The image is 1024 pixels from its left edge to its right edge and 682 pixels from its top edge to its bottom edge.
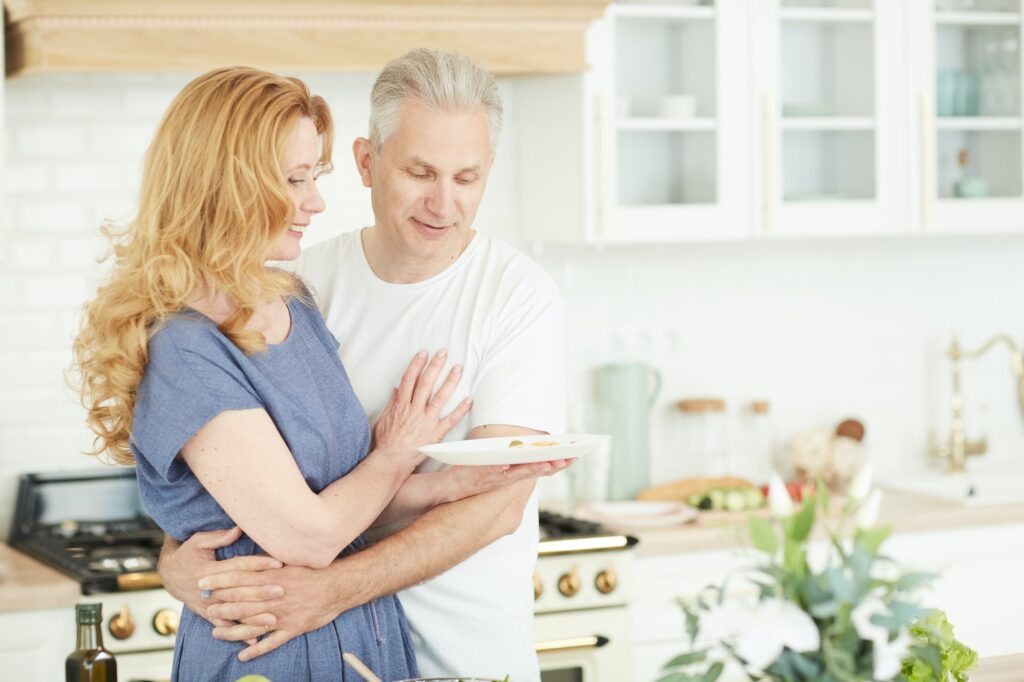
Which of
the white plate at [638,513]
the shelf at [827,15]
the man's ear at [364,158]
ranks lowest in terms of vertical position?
the white plate at [638,513]

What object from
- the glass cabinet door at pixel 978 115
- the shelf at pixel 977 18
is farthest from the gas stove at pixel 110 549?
the shelf at pixel 977 18

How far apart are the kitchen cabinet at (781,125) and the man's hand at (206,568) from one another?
1.90 metres

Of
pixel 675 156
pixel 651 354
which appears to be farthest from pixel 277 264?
pixel 651 354

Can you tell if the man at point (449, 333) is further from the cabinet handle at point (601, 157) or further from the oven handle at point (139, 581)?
the cabinet handle at point (601, 157)

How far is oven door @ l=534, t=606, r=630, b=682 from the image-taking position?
339 centimetres

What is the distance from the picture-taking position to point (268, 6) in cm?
333

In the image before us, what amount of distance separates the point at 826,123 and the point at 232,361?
2.50 m

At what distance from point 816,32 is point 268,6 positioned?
1.63 metres

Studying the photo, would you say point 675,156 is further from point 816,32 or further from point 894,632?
point 894,632

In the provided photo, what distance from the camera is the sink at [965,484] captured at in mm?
4297

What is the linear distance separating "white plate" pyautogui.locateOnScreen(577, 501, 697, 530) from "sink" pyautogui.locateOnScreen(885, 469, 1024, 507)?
84cm

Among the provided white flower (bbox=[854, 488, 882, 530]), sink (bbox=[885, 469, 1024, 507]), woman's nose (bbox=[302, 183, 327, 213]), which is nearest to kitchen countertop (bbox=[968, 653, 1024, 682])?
white flower (bbox=[854, 488, 882, 530])

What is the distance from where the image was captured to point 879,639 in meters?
1.32

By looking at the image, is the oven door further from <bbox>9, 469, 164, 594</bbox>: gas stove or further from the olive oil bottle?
the olive oil bottle
